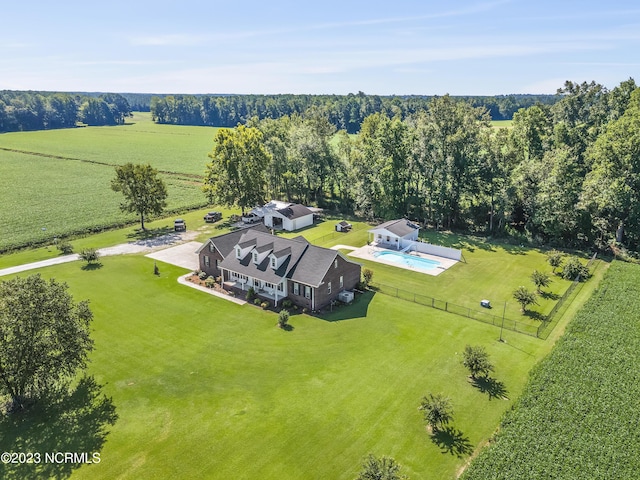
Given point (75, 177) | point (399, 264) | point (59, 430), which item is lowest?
point (59, 430)

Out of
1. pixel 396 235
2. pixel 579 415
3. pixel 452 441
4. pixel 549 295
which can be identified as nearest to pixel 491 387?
pixel 579 415

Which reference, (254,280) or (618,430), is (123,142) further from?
(618,430)

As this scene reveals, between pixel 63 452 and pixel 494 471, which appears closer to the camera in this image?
pixel 494 471

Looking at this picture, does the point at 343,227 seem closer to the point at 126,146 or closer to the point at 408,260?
the point at 408,260

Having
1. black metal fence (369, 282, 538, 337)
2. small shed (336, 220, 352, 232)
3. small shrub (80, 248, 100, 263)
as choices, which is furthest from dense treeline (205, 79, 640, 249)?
black metal fence (369, 282, 538, 337)

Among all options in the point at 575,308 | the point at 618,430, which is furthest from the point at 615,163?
the point at 618,430

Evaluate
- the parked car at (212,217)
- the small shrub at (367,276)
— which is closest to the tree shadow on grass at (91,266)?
the parked car at (212,217)
